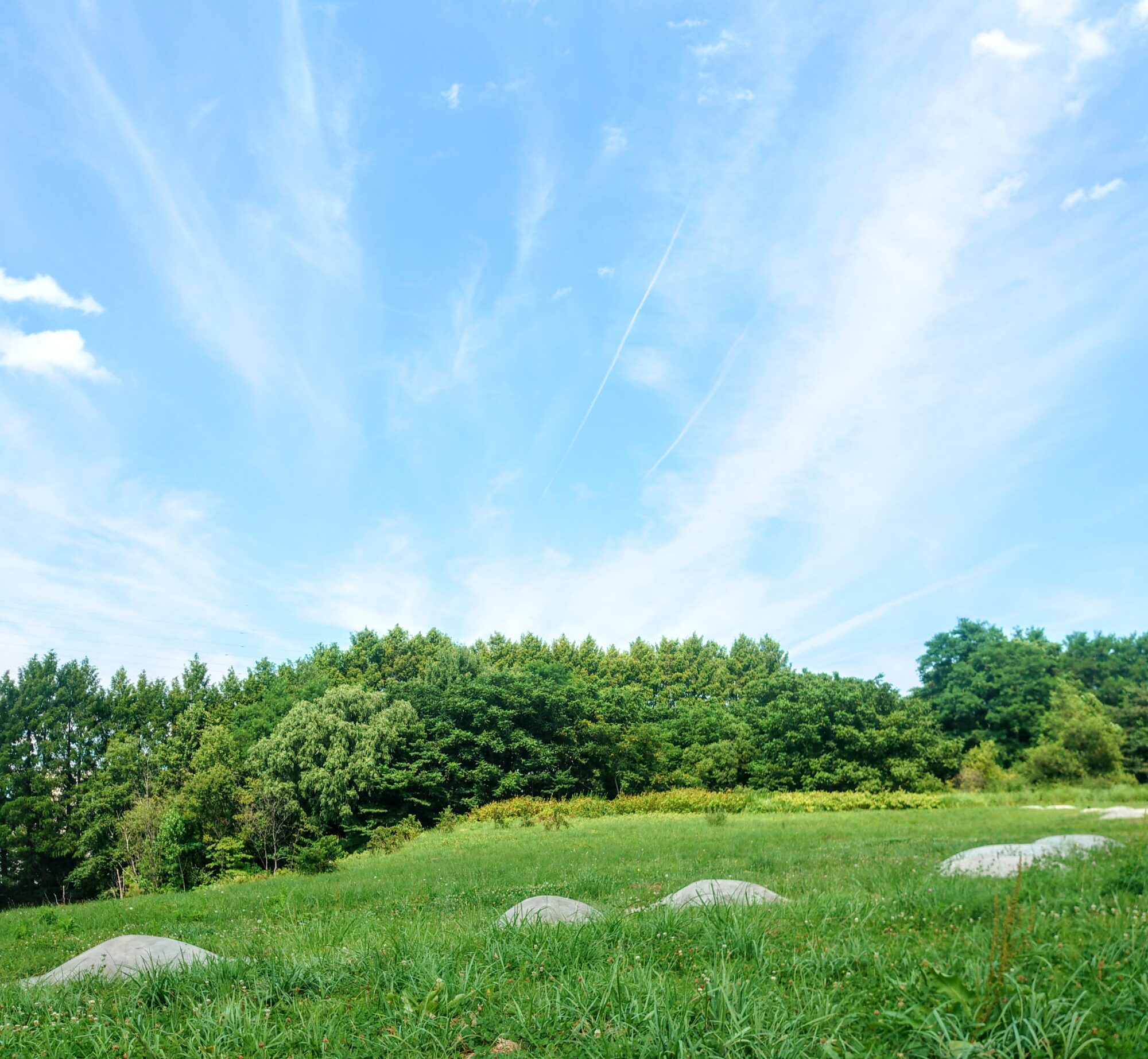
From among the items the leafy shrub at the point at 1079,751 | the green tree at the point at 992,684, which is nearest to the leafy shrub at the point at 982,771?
the leafy shrub at the point at 1079,751

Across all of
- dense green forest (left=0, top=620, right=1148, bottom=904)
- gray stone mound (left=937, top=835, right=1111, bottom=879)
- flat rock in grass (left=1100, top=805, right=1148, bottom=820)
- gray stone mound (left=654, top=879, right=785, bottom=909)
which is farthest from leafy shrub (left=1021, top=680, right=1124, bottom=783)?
gray stone mound (left=654, top=879, right=785, bottom=909)

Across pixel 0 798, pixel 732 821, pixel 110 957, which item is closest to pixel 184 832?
pixel 0 798

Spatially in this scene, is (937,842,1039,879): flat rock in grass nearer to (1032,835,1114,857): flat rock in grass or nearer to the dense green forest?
(1032,835,1114,857): flat rock in grass

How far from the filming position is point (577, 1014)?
11.2 feet

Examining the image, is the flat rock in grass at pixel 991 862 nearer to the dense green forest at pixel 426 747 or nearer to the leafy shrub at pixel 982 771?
the dense green forest at pixel 426 747

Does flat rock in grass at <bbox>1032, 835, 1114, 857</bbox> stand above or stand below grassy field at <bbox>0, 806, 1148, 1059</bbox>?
below

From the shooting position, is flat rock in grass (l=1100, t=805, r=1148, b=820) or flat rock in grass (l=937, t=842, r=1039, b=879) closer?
flat rock in grass (l=937, t=842, r=1039, b=879)

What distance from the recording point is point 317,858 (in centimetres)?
1831

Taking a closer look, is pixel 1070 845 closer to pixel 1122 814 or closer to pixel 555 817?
pixel 1122 814

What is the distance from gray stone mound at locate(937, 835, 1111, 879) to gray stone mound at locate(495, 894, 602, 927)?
383cm

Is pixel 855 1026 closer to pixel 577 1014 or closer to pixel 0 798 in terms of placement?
pixel 577 1014

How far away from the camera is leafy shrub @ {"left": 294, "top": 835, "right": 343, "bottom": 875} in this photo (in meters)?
18.2

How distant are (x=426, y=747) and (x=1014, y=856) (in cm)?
3295

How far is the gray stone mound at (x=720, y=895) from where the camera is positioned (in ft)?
18.3
